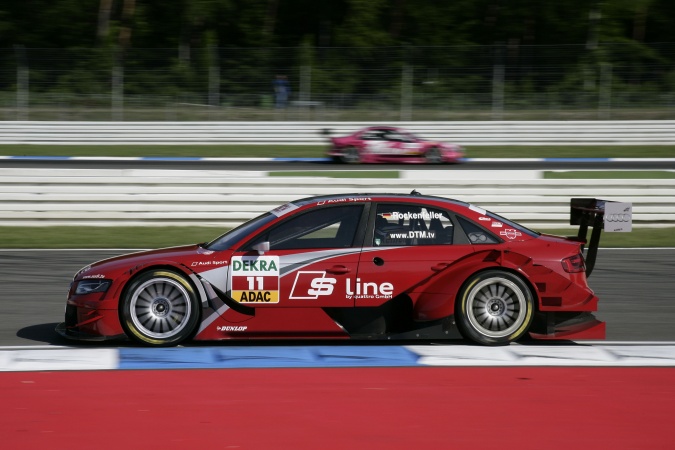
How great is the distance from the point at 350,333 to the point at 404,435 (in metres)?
2.06

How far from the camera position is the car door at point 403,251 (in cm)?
669

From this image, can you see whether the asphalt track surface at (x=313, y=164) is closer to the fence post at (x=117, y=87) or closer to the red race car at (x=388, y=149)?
the red race car at (x=388, y=149)

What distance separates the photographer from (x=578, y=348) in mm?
6828

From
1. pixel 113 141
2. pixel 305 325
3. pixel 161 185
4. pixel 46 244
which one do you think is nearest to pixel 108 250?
pixel 46 244

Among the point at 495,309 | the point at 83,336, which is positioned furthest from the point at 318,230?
the point at 83,336

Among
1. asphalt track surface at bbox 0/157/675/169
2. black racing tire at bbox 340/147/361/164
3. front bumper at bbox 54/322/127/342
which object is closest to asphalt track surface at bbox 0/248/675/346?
front bumper at bbox 54/322/127/342

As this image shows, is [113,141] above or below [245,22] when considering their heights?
below

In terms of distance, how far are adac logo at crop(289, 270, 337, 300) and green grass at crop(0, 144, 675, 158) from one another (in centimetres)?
1890

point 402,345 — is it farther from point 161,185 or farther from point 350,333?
point 161,185

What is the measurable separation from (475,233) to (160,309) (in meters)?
2.42

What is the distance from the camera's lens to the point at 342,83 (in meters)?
27.8

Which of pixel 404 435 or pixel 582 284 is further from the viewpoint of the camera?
pixel 582 284

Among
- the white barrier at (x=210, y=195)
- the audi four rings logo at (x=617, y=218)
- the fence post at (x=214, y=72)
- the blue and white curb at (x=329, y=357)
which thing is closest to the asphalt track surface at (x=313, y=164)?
the fence post at (x=214, y=72)

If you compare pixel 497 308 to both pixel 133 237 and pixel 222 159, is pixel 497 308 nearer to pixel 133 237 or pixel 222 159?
pixel 133 237
